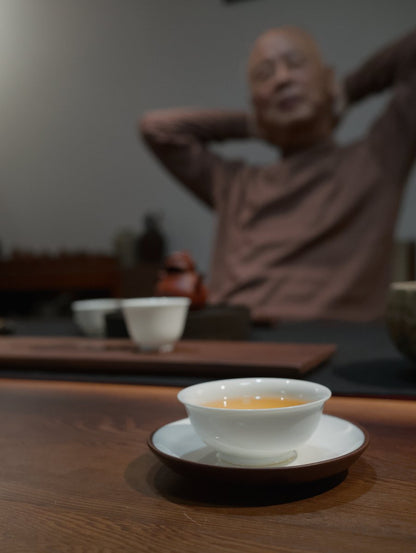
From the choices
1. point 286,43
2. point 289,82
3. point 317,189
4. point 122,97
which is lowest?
point 317,189

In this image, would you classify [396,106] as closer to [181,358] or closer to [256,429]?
[181,358]

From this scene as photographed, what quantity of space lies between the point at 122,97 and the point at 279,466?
13.9ft

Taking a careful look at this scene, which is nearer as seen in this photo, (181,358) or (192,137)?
(181,358)

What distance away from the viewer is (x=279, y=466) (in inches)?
17.3

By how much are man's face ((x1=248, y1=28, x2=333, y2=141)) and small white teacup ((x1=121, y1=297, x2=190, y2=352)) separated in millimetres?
1295

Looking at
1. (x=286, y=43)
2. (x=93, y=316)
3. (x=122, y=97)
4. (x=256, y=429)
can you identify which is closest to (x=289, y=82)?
(x=286, y=43)

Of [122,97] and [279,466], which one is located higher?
[122,97]

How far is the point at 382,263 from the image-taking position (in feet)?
7.02

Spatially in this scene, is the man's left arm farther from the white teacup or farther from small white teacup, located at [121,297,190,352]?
the white teacup

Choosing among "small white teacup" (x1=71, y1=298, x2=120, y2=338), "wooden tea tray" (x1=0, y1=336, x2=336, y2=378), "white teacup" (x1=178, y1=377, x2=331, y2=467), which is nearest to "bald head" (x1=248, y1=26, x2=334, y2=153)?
"small white teacup" (x1=71, y1=298, x2=120, y2=338)

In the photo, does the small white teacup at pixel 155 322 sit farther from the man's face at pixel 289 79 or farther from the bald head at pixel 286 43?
the bald head at pixel 286 43

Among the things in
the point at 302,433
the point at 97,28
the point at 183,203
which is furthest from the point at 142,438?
the point at 97,28

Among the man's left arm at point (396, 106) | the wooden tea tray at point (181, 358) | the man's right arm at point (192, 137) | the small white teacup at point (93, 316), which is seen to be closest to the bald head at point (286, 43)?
the man's left arm at point (396, 106)

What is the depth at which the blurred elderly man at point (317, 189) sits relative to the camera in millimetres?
2047
